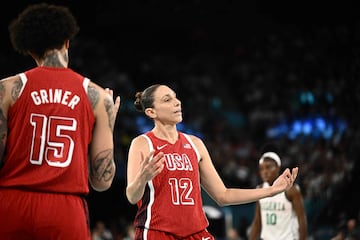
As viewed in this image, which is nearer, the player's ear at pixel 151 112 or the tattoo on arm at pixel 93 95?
the tattoo on arm at pixel 93 95

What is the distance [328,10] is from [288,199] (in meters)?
11.0

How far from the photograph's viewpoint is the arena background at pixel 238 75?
15.3 m

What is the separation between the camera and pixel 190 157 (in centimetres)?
588

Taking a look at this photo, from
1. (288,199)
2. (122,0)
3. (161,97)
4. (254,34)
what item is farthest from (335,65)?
(161,97)

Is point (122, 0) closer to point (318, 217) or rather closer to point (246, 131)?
point (246, 131)

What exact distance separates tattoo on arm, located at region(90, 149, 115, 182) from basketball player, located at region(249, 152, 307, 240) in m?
4.48

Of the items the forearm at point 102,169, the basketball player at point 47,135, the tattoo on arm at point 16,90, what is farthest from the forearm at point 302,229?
the tattoo on arm at point 16,90

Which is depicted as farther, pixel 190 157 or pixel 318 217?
pixel 318 217

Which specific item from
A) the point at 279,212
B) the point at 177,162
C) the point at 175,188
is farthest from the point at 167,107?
the point at 279,212

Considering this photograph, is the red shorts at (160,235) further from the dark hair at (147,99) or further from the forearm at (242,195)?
the dark hair at (147,99)

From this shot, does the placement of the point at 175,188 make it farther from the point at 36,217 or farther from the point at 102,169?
the point at 36,217

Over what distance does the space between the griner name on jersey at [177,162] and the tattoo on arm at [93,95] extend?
72.6 inches

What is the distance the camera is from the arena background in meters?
15.3

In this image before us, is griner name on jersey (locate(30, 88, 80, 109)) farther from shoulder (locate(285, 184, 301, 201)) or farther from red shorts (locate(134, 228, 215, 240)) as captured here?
shoulder (locate(285, 184, 301, 201))
